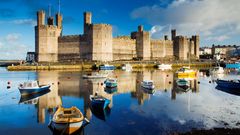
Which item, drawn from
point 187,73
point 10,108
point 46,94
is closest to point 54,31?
point 187,73

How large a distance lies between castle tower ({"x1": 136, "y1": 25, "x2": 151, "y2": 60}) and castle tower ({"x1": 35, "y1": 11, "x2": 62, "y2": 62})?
64.7 ft

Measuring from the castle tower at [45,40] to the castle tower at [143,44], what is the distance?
777 inches

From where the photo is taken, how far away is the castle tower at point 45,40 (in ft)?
191

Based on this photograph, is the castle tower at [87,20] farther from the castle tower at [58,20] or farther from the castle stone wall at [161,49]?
the castle stone wall at [161,49]

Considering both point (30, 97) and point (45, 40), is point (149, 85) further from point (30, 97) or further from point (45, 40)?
point (45, 40)

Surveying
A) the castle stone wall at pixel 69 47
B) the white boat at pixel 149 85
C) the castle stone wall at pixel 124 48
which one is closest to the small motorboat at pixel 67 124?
the white boat at pixel 149 85

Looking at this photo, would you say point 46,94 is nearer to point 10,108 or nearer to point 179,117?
point 10,108

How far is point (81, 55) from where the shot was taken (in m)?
60.6

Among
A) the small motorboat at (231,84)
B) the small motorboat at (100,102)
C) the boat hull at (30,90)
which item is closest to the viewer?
the small motorboat at (100,102)

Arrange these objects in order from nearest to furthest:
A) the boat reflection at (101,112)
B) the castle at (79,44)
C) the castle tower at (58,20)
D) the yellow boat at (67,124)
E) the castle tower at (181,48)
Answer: the yellow boat at (67,124), the boat reflection at (101,112), the castle at (79,44), the castle tower at (58,20), the castle tower at (181,48)

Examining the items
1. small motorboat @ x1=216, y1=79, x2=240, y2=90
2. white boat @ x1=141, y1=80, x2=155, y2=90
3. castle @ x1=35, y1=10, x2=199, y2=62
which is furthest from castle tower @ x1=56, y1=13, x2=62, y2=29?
small motorboat @ x1=216, y1=79, x2=240, y2=90

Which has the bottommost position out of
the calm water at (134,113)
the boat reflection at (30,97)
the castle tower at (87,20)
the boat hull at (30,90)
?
the calm water at (134,113)

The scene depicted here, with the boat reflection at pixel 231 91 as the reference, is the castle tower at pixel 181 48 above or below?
above

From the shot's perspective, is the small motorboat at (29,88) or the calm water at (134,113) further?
the small motorboat at (29,88)
